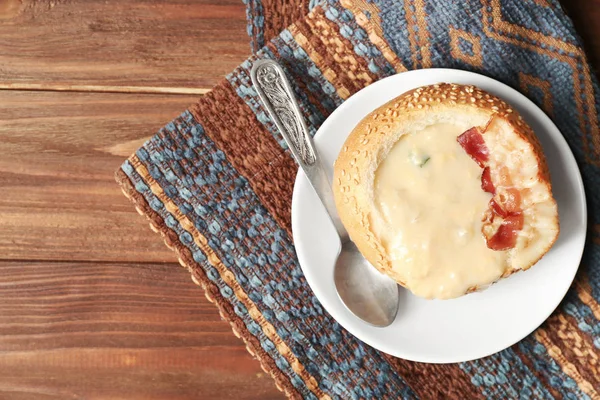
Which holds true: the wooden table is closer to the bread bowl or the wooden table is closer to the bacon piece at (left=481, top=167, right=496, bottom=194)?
the bread bowl

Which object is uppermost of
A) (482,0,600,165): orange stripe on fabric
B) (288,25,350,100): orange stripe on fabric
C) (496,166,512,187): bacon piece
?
(482,0,600,165): orange stripe on fabric

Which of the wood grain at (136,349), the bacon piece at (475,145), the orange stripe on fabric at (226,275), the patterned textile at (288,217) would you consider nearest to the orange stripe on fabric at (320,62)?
the patterned textile at (288,217)

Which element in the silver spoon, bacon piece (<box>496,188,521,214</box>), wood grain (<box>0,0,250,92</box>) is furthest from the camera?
wood grain (<box>0,0,250,92</box>)

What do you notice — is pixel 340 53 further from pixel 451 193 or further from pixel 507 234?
pixel 507 234

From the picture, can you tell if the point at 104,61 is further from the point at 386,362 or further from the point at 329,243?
the point at 386,362

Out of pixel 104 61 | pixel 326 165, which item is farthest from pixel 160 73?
pixel 326 165

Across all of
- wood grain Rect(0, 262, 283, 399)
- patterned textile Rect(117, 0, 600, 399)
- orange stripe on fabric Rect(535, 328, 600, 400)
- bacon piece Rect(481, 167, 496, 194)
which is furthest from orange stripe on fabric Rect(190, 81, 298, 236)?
orange stripe on fabric Rect(535, 328, 600, 400)

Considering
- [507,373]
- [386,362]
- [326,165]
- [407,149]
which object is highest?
[407,149]
